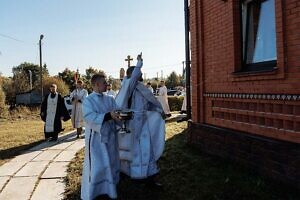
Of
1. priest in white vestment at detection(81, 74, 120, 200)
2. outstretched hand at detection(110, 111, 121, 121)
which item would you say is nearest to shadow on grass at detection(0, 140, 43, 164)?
priest in white vestment at detection(81, 74, 120, 200)

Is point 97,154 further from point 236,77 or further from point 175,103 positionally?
point 175,103

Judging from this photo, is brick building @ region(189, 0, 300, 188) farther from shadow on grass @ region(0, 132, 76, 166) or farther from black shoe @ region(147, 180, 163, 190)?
shadow on grass @ region(0, 132, 76, 166)

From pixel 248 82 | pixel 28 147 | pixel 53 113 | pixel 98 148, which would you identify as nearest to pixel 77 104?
pixel 53 113

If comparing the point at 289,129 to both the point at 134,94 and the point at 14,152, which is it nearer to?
the point at 134,94

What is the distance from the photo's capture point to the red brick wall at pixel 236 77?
5.52 metres

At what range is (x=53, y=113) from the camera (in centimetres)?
1276

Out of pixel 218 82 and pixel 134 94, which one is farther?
pixel 218 82

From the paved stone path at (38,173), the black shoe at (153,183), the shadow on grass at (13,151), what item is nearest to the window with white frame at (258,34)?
the black shoe at (153,183)

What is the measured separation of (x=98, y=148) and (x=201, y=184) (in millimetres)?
1662

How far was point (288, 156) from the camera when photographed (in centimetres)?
549

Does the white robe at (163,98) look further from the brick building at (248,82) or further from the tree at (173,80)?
the tree at (173,80)

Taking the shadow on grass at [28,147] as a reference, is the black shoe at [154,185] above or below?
below

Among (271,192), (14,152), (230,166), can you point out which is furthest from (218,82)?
(14,152)

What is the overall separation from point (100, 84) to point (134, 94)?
→ 85 centimetres
